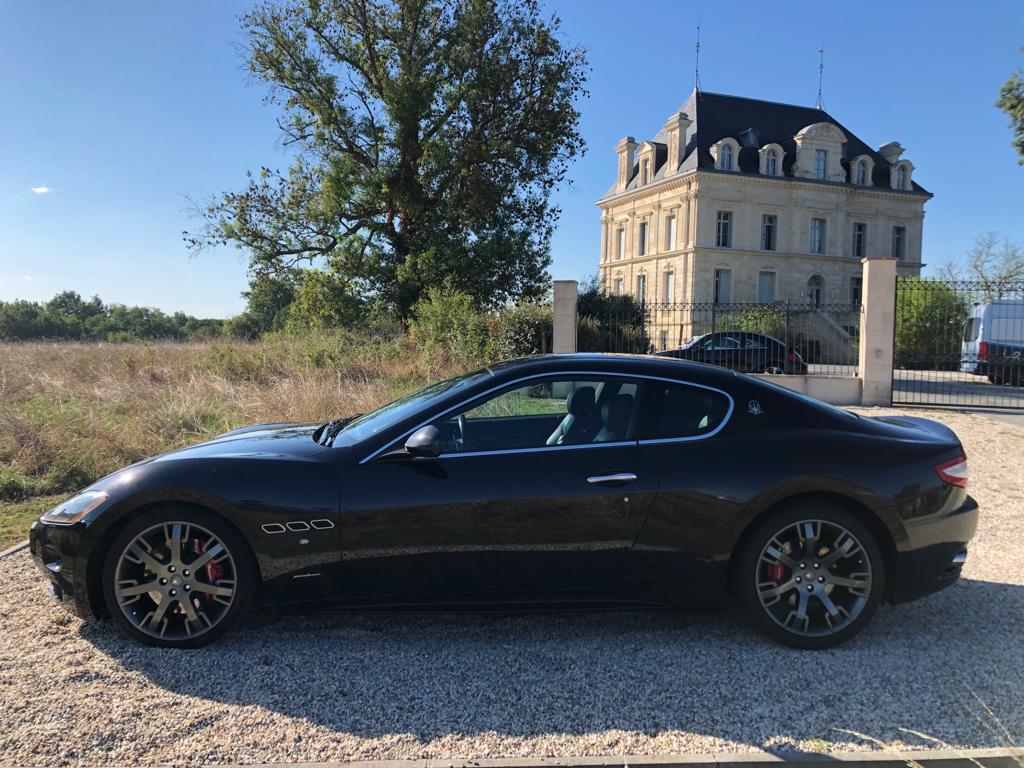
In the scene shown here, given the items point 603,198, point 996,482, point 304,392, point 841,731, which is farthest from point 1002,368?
point 603,198

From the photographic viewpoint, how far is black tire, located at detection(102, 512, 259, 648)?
11.2 feet

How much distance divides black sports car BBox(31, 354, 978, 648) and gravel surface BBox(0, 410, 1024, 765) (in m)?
0.27

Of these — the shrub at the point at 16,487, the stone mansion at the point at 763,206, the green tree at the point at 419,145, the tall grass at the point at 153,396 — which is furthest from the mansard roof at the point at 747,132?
the shrub at the point at 16,487

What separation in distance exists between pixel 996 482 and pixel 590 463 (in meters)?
6.62

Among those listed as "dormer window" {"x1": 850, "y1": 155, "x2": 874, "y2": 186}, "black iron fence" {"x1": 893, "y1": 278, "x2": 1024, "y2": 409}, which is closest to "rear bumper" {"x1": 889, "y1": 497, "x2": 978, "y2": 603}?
"black iron fence" {"x1": 893, "y1": 278, "x2": 1024, "y2": 409}

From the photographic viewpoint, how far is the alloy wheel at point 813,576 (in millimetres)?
3514

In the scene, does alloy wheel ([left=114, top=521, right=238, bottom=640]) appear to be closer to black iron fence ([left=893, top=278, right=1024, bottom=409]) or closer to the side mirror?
the side mirror

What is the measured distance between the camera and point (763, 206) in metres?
52.5

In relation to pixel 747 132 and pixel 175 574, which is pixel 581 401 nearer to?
pixel 175 574

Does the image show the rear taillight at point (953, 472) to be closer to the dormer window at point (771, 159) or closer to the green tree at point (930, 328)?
the green tree at point (930, 328)

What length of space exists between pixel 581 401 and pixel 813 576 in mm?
1523

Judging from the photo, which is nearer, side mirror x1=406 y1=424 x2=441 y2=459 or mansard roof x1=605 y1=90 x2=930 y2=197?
side mirror x1=406 y1=424 x2=441 y2=459

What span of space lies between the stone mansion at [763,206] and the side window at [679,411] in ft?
156

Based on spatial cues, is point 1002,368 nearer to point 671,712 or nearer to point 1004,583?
point 1004,583
